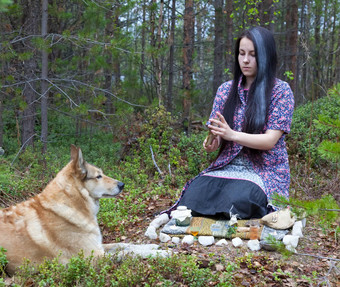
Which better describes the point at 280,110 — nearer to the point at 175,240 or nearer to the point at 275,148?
the point at 275,148

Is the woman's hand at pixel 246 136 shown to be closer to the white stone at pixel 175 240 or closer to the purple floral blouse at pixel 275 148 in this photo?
the purple floral blouse at pixel 275 148

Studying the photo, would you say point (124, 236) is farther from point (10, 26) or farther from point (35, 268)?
point (10, 26)

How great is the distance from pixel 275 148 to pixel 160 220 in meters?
1.69

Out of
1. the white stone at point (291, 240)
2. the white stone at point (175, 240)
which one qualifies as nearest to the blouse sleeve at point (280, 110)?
the white stone at point (291, 240)

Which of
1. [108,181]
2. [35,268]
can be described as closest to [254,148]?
[108,181]

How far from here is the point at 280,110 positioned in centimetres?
441

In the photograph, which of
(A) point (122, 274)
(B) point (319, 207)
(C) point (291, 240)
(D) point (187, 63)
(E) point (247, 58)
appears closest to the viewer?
(B) point (319, 207)

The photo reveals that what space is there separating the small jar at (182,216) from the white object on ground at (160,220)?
38 centimetres

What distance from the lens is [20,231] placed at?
3.40 metres

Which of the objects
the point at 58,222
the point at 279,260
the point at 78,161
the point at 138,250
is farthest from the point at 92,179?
the point at 279,260

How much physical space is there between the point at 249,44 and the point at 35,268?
328cm

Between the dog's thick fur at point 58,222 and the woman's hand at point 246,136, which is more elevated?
the woman's hand at point 246,136

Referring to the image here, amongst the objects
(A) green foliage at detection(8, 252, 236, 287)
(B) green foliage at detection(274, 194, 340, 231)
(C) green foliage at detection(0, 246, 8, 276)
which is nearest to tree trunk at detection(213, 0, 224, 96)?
(A) green foliage at detection(8, 252, 236, 287)

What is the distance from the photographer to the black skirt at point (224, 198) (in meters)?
4.30
